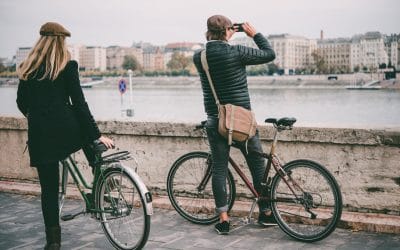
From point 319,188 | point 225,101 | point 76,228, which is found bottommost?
point 76,228

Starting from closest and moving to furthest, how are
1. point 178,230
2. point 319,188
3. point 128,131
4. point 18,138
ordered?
point 319,188
point 178,230
point 128,131
point 18,138

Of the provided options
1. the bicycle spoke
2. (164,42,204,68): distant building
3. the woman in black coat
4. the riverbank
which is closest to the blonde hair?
the woman in black coat

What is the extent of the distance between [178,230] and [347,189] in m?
1.54

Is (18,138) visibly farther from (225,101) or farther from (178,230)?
(225,101)

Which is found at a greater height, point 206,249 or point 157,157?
point 157,157

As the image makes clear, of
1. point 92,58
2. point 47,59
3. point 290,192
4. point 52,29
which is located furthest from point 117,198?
point 92,58

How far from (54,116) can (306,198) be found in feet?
6.56

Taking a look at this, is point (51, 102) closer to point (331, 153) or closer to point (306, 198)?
point (306, 198)

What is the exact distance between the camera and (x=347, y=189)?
15.9 ft

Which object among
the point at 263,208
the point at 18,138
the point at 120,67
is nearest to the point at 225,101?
the point at 263,208

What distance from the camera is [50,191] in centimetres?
389

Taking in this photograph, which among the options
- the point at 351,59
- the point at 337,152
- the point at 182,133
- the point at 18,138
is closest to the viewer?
the point at 337,152

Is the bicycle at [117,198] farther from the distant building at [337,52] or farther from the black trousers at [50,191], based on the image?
the distant building at [337,52]

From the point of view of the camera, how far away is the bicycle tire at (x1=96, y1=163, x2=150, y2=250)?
3.74 metres
